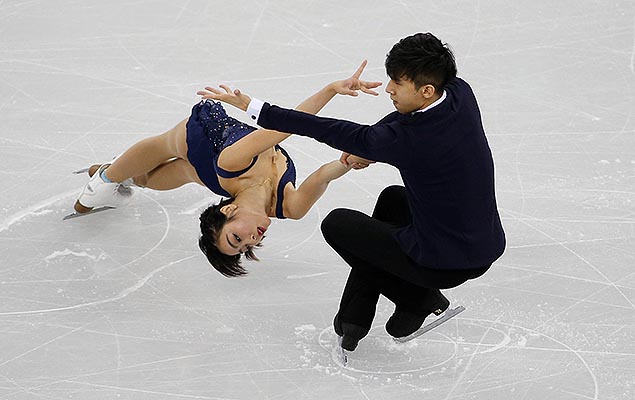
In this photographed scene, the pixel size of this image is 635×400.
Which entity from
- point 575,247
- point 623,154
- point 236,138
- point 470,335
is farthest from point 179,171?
point 623,154

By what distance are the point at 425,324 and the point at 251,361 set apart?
0.72m

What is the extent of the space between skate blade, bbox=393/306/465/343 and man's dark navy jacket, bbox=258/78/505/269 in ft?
1.55

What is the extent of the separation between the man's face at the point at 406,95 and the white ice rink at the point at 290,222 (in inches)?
41.1

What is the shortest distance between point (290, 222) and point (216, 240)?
0.92m

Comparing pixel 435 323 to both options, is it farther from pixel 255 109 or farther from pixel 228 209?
pixel 255 109

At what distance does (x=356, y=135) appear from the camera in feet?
11.1

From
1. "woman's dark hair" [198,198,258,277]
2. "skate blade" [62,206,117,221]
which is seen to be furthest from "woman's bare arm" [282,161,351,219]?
"skate blade" [62,206,117,221]

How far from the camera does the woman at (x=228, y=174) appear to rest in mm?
3883

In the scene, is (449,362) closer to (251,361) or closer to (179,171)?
(251,361)

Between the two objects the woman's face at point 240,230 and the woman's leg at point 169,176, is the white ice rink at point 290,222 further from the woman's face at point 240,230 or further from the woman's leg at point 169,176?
the woman's face at point 240,230

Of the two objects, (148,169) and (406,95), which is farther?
(148,169)

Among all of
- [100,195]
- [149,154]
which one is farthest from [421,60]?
[100,195]

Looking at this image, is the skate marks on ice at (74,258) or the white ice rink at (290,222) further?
the skate marks on ice at (74,258)

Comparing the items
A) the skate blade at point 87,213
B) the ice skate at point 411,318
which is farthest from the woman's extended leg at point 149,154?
the ice skate at point 411,318
